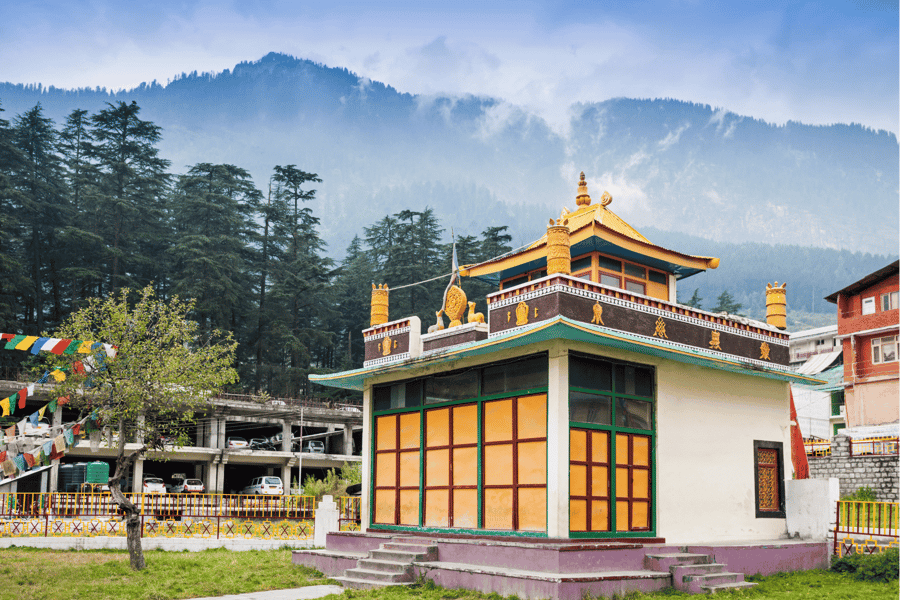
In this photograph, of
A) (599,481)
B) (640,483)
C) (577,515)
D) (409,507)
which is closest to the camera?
(577,515)

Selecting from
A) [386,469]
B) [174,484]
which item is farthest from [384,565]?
[174,484]

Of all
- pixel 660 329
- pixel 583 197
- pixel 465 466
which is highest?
pixel 583 197

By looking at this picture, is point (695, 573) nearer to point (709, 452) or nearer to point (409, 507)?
point (709, 452)

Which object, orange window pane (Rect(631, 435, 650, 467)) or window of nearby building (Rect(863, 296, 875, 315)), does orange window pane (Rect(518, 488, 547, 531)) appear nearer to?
orange window pane (Rect(631, 435, 650, 467))

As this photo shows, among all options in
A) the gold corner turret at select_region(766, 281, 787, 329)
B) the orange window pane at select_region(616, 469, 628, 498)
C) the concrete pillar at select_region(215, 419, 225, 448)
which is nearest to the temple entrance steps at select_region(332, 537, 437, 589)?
the orange window pane at select_region(616, 469, 628, 498)

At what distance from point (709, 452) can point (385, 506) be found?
6222 millimetres

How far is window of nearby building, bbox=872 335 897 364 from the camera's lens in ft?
120

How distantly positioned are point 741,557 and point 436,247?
49901 millimetres

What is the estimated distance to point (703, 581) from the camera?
39.7 ft

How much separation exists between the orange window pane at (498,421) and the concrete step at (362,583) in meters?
2.74

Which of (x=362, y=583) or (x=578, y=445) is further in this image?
(x=362, y=583)

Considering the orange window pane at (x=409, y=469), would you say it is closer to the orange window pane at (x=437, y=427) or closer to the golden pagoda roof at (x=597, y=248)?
the orange window pane at (x=437, y=427)

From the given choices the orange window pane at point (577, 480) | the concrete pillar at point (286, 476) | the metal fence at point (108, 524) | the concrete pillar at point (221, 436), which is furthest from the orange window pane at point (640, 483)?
the concrete pillar at point (286, 476)

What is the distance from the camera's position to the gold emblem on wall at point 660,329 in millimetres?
14164
